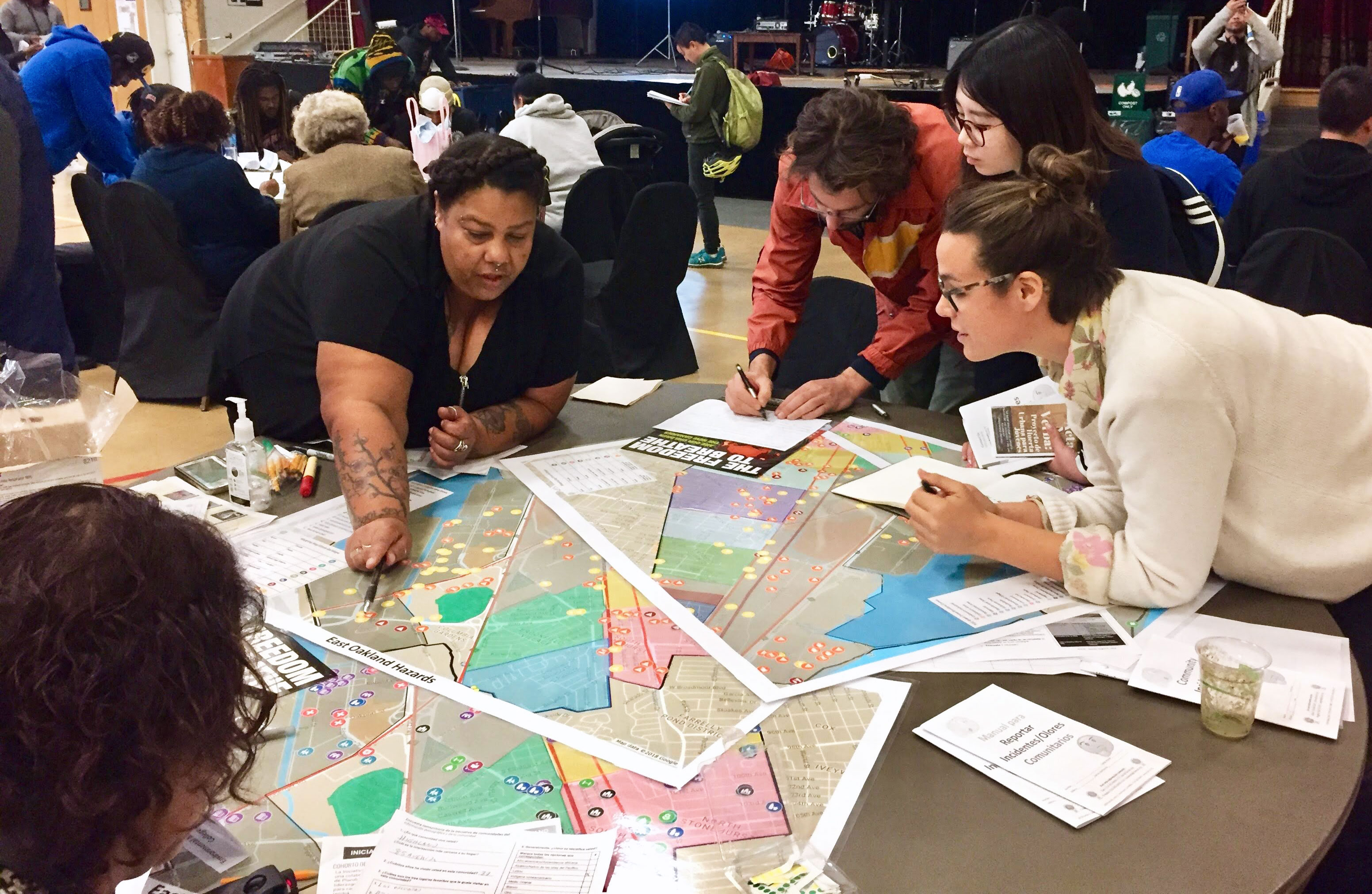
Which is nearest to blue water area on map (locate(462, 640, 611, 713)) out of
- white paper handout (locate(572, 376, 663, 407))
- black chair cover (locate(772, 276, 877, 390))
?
white paper handout (locate(572, 376, 663, 407))

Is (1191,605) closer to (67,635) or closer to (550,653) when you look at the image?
(550,653)

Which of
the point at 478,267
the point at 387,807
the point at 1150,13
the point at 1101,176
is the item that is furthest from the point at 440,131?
the point at 1150,13

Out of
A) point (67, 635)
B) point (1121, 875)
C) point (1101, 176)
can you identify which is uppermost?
point (1101, 176)

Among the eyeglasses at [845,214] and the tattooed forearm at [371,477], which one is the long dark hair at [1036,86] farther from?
the tattooed forearm at [371,477]

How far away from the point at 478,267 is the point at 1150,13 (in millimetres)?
10772

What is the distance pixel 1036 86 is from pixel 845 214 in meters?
0.44

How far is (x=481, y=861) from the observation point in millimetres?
1039

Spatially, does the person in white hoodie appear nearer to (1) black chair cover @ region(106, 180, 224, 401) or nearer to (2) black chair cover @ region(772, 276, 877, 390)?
(1) black chair cover @ region(106, 180, 224, 401)

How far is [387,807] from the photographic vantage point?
3.66ft

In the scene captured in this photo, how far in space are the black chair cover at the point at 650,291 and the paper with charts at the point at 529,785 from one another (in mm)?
2654

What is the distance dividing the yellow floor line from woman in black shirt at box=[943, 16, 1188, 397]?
11.0 ft

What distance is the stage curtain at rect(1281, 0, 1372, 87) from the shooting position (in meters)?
9.91

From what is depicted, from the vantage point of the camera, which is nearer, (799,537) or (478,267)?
A: (799,537)

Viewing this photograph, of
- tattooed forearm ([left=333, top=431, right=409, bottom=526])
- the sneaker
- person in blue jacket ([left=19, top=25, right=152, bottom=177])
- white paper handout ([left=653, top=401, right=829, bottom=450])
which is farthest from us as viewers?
the sneaker
